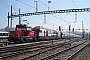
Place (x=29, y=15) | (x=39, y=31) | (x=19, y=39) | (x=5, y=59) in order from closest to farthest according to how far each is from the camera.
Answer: (x=5, y=59)
(x=19, y=39)
(x=39, y=31)
(x=29, y=15)

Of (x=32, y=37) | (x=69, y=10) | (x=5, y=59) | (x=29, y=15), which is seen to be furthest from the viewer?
(x=29, y=15)

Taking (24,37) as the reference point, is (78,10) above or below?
above

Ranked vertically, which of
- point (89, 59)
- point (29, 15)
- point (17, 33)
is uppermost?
point (29, 15)

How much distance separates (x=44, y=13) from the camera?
4572cm

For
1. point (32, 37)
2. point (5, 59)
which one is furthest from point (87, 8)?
point (5, 59)

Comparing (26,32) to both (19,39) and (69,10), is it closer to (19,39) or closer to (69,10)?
(19,39)

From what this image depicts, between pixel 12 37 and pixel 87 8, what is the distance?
2038 centimetres

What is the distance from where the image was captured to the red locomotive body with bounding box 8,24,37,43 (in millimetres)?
30891

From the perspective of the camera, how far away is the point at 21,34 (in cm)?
3144

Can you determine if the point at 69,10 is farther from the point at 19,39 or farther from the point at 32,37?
the point at 19,39

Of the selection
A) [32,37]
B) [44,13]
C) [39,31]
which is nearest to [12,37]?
Answer: [32,37]

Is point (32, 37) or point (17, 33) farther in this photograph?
point (32, 37)

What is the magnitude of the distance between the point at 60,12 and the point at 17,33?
16.8m

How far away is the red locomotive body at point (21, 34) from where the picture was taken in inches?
1216
